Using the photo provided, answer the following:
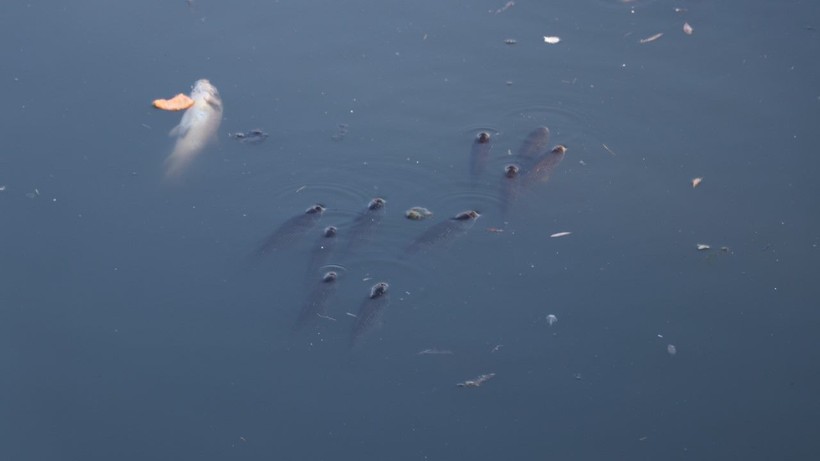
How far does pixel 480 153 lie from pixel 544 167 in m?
0.25

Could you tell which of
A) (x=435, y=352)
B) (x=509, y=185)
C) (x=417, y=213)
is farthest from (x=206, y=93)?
(x=435, y=352)

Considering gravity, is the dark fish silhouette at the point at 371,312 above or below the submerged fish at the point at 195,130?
below

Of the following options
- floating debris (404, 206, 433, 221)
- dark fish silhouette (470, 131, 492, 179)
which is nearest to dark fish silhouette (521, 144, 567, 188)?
dark fish silhouette (470, 131, 492, 179)

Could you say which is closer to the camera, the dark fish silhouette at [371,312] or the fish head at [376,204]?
the dark fish silhouette at [371,312]

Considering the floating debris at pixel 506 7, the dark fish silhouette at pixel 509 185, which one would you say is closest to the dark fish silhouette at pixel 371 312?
the dark fish silhouette at pixel 509 185

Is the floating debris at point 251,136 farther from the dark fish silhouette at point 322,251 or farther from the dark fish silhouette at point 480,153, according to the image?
the dark fish silhouette at point 480,153

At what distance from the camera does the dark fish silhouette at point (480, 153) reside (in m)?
3.47

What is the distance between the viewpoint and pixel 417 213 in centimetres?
334

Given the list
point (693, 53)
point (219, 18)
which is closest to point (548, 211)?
point (693, 53)

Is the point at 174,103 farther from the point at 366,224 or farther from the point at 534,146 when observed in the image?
the point at 534,146

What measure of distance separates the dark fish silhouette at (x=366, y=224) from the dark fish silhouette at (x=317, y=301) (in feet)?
0.45

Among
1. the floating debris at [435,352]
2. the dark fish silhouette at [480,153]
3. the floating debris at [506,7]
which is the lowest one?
the floating debris at [435,352]

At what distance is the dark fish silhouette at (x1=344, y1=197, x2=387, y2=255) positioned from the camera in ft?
10.7

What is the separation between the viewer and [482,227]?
3.29 meters
